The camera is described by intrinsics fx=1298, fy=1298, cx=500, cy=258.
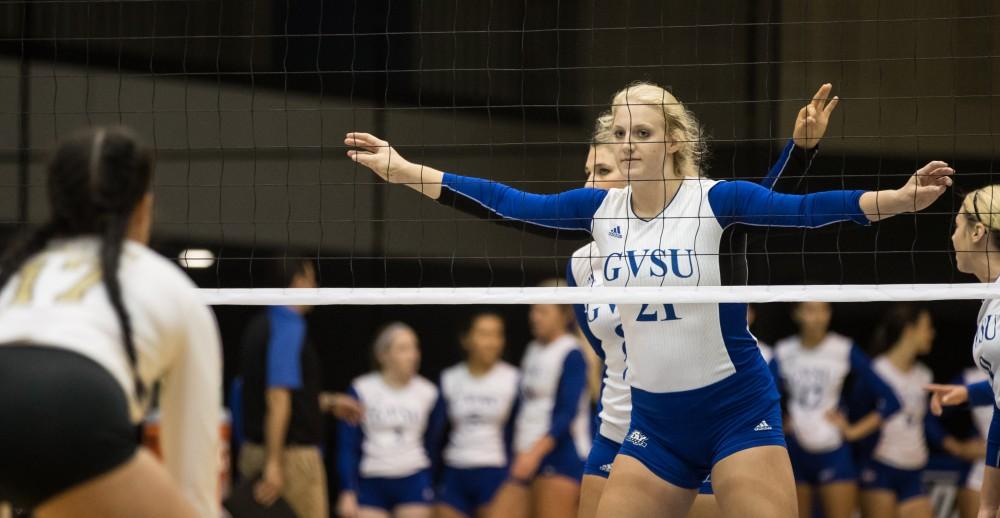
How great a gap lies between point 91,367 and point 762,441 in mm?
2267

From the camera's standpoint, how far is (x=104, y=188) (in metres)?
2.93

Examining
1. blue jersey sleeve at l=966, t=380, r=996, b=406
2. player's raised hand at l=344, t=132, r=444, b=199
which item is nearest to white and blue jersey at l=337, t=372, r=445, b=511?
player's raised hand at l=344, t=132, r=444, b=199

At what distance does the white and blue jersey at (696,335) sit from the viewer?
4230 millimetres

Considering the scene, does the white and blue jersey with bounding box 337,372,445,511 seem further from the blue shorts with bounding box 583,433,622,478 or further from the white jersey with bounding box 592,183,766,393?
the white jersey with bounding box 592,183,766,393

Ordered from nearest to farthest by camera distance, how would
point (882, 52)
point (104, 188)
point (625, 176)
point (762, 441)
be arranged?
point (104, 188)
point (762, 441)
point (625, 176)
point (882, 52)

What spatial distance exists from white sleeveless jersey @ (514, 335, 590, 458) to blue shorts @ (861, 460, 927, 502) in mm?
2337

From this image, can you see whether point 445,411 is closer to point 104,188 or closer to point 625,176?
point 625,176

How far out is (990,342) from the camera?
4625mm

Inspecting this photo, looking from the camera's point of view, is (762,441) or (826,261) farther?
→ (826,261)

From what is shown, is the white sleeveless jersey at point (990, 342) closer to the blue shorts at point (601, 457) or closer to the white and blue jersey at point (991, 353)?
the white and blue jersey at point (991, 353)

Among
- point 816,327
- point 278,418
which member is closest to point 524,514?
point 278,418

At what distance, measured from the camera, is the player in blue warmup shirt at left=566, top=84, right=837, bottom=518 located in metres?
4.74

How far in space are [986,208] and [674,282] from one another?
4.26 feet

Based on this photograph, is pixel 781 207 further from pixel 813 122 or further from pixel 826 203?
pixel 813 122
